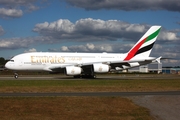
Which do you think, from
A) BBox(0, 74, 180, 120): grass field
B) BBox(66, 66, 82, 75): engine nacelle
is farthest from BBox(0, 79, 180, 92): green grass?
BBox(66, 66, 82, 75): engine nacelle

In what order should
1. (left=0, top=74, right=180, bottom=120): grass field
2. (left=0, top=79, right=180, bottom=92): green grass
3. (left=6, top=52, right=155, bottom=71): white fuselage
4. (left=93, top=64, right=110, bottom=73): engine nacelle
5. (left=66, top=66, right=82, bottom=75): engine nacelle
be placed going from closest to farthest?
(left=0, top=74, right=180, bottom=120): grass field
(left=0, top=79, right=180, bottom=92): green grass
(left=66, top=66, right=82, bottom=75): engine nacelle
(left=93, top=64, right=110, bottom=73): engine nacelle
(left=6, top=52, right=155, bottom=71): white fuselage

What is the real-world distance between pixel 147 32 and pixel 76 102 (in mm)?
37439

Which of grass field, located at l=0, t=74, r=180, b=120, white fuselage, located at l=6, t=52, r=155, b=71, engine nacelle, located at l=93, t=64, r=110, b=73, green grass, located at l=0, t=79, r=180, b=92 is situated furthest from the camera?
white fuselage, located at l=6, t=52, r=155, b=71

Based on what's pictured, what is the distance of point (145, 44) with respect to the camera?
2080 inches

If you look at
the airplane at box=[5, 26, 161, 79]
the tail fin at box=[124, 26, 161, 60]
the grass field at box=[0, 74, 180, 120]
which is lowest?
the grass field at box=[0, 74, 180, 120]

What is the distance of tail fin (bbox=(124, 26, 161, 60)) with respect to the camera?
52562mm

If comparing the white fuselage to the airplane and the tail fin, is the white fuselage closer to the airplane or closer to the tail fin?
the airplane

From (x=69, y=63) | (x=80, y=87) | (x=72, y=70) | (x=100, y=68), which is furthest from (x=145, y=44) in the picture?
(x=80, y=87)

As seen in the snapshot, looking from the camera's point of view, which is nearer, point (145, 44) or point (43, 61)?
point (43, 61)

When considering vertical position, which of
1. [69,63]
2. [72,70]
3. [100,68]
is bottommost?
[72,70]

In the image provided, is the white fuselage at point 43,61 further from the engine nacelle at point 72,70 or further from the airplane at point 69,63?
the engine nacelle at point 72,70

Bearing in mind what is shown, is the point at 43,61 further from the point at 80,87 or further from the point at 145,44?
the point at 80,87

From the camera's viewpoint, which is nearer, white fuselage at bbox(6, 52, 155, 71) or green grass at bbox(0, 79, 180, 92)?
green grass at bbox(0, 79, 180, 92)

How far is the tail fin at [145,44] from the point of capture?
5256 centimetres
